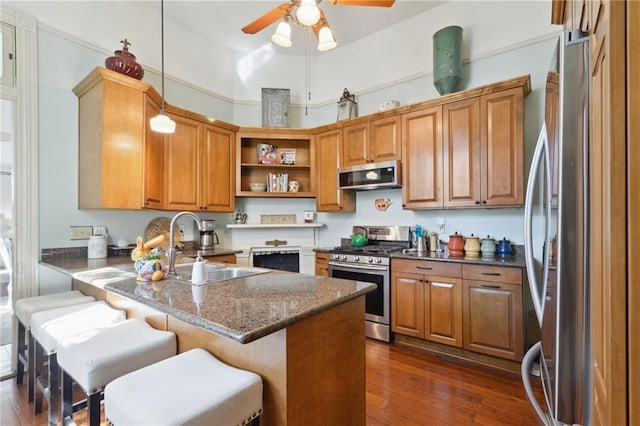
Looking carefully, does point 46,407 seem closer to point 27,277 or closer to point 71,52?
point 27,277

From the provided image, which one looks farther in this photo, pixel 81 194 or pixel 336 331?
pixel 81 194

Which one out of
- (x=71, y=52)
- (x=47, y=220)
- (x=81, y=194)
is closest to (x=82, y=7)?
(x=71, y=52)

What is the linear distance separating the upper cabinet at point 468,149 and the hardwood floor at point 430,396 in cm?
149

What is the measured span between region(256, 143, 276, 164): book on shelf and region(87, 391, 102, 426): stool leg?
3239 mm

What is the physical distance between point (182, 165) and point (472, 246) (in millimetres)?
3211

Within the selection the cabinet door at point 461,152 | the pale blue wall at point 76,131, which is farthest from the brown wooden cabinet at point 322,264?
the cabinet door at point 461,152

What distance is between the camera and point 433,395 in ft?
7.04

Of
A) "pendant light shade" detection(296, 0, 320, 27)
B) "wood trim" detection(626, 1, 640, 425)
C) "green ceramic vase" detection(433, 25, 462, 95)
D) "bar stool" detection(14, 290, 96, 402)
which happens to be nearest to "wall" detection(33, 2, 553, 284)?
"green ceramic vase" detection(433, 25, 462, 95)

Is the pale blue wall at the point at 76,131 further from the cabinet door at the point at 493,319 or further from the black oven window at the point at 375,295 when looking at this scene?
the black oven window at the point at 375,295

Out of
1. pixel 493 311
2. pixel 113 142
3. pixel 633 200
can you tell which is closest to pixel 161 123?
pixel 113 142

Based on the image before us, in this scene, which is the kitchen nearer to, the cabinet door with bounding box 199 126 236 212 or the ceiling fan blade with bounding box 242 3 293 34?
→ the cabinet door with bounding box 199 126 236 212

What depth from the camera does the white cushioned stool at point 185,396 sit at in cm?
91

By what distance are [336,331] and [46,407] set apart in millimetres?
2158

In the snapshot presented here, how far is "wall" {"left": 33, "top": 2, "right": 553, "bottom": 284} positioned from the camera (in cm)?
261
